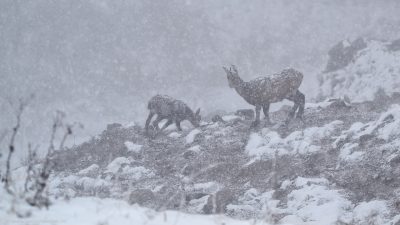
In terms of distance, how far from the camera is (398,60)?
26.0 m

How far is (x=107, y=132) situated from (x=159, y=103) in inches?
91.4

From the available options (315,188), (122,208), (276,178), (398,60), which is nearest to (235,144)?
(276,178)

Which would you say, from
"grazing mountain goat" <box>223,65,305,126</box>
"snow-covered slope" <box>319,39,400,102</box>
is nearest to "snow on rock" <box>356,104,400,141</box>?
"grazing mountain goat" <box>223,65,305,126</box>

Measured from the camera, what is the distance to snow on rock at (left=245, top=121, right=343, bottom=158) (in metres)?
11.8

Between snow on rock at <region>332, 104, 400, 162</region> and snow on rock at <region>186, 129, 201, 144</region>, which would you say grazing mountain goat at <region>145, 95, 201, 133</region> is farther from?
snow on rock at <region>332, 104, 400, 162</region>

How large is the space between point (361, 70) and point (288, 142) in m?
16.5

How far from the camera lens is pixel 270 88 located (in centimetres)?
1427

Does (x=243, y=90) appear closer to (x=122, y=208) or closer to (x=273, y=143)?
(x=273, y=143)

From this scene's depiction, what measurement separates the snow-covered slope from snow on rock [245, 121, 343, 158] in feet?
39.2

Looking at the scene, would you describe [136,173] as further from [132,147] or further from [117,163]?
[132,147]

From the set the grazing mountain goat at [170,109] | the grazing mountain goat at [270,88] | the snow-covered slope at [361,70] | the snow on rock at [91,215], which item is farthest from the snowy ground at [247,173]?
the snow-covered slope at [361,70]

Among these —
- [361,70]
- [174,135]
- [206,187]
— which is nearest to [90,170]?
[174,135]

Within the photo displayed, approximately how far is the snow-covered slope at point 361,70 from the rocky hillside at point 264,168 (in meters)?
9.32

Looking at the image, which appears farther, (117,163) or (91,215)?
(117,163)
